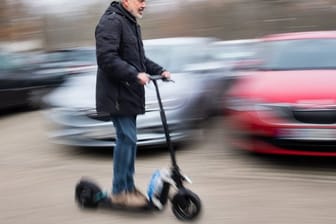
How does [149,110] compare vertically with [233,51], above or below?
above

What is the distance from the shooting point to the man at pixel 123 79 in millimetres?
4266

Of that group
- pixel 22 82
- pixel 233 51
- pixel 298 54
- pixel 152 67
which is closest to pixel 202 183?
pixel 152 67

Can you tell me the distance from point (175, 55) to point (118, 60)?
3.90m

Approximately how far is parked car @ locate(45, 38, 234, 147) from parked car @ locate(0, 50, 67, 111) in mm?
3124

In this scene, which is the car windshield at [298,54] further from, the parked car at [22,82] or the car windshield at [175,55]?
the parked car at [22,82]

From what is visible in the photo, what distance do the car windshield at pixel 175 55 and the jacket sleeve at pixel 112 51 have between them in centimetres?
340

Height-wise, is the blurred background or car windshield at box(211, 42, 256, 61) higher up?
car windshield at box(211, 42, 256, 61)

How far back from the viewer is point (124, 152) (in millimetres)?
4582

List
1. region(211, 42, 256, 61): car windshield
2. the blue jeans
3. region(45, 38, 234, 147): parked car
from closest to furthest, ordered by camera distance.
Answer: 1. the blue jeans
2. region(45, 38, 234, 147): parked car
3. region(211, 42, 256, 61): car windshield

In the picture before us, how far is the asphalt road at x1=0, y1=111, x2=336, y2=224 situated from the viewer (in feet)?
15.3

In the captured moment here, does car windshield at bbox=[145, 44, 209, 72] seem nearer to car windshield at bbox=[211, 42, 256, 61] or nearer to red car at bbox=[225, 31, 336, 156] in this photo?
red car at bbox=[225, 31, 336, 156]

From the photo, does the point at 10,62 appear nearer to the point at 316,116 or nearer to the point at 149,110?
the point at 149,110

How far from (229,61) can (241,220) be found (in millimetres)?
6566

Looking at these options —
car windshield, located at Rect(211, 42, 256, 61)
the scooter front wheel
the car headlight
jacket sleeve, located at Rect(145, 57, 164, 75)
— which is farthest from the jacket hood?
car windshield, located at Rect(211, 42, 256, 61)
